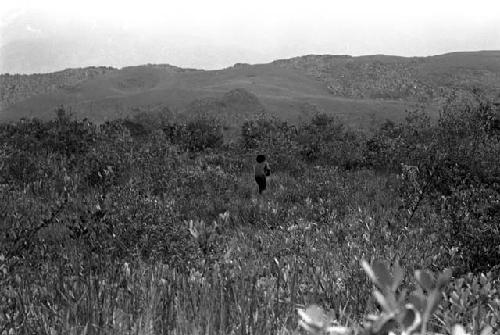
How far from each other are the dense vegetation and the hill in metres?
19.3

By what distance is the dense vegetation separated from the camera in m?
2.73

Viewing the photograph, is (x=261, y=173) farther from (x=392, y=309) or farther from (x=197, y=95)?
(x=197, y=95)

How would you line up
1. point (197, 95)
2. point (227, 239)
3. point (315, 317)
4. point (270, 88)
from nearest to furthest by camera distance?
point (315, 317), point (227, 239), point (197, 95), point (270, 88)

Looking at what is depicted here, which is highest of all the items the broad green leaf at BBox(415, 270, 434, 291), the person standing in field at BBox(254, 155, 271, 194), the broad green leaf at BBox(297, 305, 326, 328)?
the broad green leaf at BBox(415, 270, 434, 291)

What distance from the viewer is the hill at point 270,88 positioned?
37641mm

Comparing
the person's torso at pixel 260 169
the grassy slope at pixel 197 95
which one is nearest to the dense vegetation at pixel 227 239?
the person's torso at pixel 260 169

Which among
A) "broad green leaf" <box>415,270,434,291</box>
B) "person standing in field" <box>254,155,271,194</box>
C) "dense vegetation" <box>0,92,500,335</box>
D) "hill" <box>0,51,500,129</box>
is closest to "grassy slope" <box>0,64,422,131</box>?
"hill" <box>0,51,500,129</box>

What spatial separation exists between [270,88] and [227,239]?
42.8 meters

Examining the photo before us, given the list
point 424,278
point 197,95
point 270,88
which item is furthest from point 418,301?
point 270,88

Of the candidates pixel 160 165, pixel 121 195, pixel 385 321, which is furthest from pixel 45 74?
pixel 385 321

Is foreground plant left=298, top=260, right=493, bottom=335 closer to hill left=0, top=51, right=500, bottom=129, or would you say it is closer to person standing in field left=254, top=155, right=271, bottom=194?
person standing in field left=254, top=155, right=271, bottom=194

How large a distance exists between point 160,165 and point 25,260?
7.79 metres

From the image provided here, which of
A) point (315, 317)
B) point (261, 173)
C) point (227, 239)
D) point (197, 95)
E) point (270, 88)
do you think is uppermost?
point (270, 88)

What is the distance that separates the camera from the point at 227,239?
243 inches
